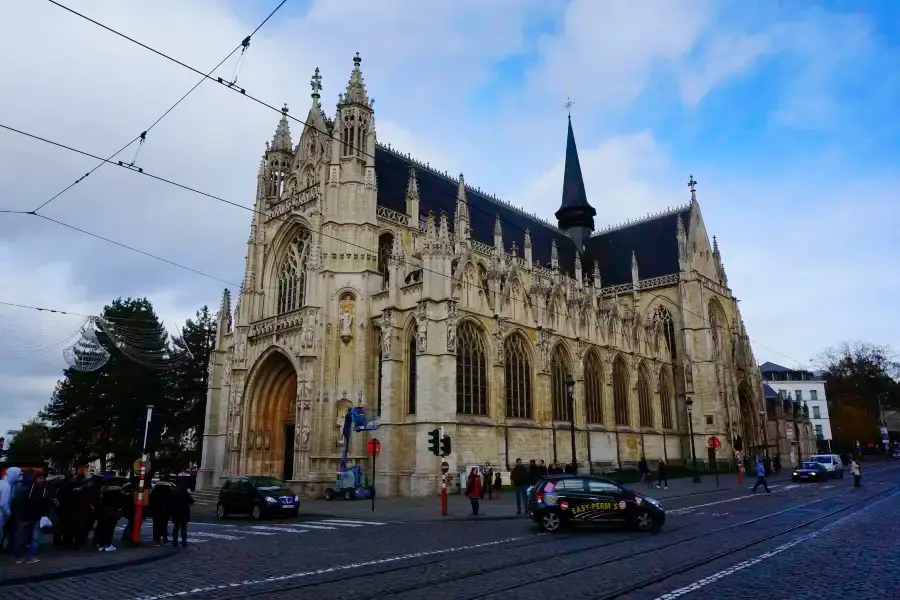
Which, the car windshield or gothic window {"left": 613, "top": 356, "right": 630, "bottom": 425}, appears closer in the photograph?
the car windshield

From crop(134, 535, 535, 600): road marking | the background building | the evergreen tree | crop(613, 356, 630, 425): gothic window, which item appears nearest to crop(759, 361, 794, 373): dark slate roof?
the background building

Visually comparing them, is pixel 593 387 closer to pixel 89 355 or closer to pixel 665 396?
pixel 665 396

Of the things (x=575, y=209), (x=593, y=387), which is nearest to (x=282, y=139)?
(x=593, y=387)

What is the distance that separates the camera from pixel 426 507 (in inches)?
870

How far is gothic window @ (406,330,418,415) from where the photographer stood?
28969 mm

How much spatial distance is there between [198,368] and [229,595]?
42.8 meters

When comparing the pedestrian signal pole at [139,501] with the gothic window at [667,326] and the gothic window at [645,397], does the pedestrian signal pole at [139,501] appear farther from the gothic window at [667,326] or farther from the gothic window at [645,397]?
the gothic window at [667,326]

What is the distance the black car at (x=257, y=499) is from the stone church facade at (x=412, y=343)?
7895 millimetres

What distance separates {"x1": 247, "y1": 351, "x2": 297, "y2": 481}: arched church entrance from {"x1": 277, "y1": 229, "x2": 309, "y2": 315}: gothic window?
130 inches

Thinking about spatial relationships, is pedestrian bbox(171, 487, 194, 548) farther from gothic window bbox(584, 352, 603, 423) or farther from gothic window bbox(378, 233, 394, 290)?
gothic window bbox(584, 352, 603, 423)

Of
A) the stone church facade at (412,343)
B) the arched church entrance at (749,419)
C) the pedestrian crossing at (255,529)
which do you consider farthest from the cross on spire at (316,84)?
the arched church entrance at (749,419)

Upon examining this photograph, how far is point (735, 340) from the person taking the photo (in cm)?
5125

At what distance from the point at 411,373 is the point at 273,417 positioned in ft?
32.5

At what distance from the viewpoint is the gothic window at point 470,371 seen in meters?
28.9
